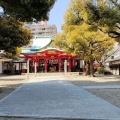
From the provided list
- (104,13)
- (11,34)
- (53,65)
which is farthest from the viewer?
(53,65)

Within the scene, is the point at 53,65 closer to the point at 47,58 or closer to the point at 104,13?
the point at 47,58

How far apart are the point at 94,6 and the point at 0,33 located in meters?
8.10

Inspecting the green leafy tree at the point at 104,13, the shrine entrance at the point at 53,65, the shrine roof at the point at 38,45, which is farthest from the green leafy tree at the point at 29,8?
the shrine entrance at the point at 53,65

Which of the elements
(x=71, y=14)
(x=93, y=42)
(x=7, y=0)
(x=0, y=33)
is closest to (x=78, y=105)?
A: (x=7, y=0)

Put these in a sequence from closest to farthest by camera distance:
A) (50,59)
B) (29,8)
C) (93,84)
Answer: (29,8) < (93,84) < (50,59)

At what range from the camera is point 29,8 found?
11602 millimetres

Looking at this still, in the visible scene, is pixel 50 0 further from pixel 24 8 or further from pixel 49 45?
pixel 49 45

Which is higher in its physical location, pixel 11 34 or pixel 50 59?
pixel 11 34

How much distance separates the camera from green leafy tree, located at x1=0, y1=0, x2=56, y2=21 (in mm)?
11406

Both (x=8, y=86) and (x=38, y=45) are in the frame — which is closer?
(x=8, y=86)

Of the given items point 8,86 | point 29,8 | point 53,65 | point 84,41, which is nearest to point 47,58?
point 53,65

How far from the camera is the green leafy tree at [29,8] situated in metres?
11.4

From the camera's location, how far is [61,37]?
4025 cm

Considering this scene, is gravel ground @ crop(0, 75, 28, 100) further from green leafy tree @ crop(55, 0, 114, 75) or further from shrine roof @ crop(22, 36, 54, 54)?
shrine roof @ crop(22, 36, 54, 54)
